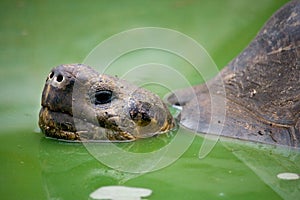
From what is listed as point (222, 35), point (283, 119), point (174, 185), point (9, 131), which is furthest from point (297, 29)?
point (222, 35)

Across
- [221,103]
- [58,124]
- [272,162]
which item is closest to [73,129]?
[58,124]

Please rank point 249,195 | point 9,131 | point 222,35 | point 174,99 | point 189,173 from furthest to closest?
point 222,35, point 174,99, point 9,131, point 189,173, point 249,195

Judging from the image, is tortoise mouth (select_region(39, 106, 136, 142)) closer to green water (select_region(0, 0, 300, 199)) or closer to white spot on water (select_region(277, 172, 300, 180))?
green water (select_region(0, 0, 300, 199))

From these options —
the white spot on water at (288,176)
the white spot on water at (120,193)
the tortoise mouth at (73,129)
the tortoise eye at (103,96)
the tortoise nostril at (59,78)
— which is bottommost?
the white spot on water at (120,193)

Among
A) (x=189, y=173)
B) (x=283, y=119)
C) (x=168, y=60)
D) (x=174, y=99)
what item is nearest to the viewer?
(x=189, y=173)

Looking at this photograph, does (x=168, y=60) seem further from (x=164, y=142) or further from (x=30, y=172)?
(x=30, y=172)

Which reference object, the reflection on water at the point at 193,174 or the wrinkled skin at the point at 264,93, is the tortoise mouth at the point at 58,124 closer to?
the reflection on water at the point at 193,174

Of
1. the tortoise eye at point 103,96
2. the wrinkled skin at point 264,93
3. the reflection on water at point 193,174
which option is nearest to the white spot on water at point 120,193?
the reflection on water at point 193,174

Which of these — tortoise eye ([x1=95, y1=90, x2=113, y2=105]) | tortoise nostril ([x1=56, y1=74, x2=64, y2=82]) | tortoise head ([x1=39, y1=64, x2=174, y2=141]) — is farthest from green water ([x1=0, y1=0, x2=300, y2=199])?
tortoise nostril ([x1=56, y1=74, x2=64, y2=82])
